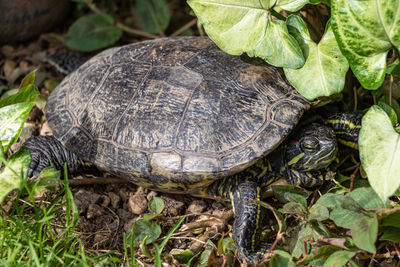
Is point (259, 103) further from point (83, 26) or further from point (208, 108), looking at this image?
point (83, 26)

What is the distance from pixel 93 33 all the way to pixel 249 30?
239cm

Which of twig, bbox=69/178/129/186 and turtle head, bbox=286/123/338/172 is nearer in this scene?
turtle head, bbox=286/123/338/172

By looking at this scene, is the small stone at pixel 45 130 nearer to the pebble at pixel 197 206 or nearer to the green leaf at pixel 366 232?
the pebble at pixel 197 206

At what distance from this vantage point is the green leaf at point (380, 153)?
1867 mm

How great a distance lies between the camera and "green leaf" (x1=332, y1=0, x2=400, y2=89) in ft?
6.41

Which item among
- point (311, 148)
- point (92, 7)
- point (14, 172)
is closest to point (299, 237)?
point (311, 148)

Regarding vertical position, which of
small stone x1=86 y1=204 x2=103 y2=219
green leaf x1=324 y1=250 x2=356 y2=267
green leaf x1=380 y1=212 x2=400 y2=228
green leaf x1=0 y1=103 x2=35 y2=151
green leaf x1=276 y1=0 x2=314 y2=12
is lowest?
small stone x1=86 y1=204 x2=103 y2=219

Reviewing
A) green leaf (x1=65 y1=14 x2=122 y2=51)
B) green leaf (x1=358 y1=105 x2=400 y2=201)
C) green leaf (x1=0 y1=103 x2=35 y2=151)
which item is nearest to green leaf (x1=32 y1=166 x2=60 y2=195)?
green leaf (x1=0 y1=103 x2=35 y2=151)

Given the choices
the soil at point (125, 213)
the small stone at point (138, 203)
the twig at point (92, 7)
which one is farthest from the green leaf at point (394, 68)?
the twig at point (92, 7)

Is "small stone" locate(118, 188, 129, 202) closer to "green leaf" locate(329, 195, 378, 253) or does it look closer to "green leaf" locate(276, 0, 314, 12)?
"green leaf" locate(329, 195, 378, 253)

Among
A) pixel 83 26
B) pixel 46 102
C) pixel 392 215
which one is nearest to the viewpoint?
pixel 392 215

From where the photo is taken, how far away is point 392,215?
2078 mm

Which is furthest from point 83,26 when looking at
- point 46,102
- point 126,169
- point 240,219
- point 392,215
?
point 392,215

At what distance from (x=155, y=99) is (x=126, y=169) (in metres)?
0.51
